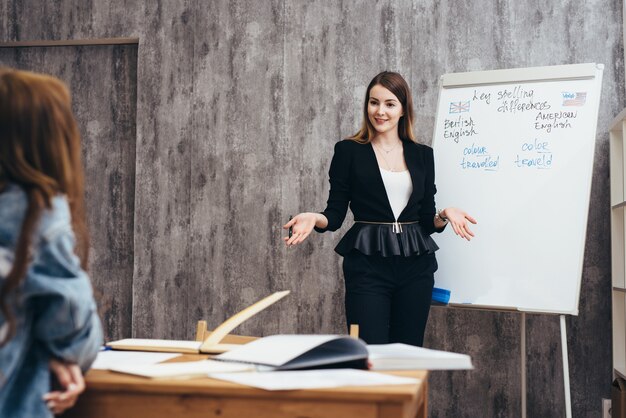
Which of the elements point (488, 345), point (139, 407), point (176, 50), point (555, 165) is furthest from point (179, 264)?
point (139, 407)

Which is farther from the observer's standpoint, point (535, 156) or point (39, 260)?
point (535, 156)

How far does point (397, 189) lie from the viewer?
250cm

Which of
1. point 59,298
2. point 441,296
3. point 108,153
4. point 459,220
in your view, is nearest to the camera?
point 59,298

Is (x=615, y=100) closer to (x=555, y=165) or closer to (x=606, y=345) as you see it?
(x=555, y=165)

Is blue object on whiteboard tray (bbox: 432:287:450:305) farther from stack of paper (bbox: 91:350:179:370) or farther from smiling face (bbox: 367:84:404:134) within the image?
stack of paper (bbox: 91:350:179:370)

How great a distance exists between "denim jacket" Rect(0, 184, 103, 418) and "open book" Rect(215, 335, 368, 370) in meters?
0.30

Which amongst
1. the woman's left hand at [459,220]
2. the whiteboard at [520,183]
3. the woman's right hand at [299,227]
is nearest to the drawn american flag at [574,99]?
the whiteboard at [520,183]

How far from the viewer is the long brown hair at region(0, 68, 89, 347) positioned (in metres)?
0.91

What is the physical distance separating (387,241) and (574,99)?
3.41ft

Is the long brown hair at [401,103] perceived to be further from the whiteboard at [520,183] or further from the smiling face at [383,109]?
the whiteboard at [520,183]

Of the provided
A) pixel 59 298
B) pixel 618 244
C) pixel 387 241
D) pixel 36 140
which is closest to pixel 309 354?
pixel 59 298

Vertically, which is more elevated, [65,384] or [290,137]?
[290,137]

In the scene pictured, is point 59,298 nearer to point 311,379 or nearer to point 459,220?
point 311,379

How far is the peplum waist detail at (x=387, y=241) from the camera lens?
2.39 metres
